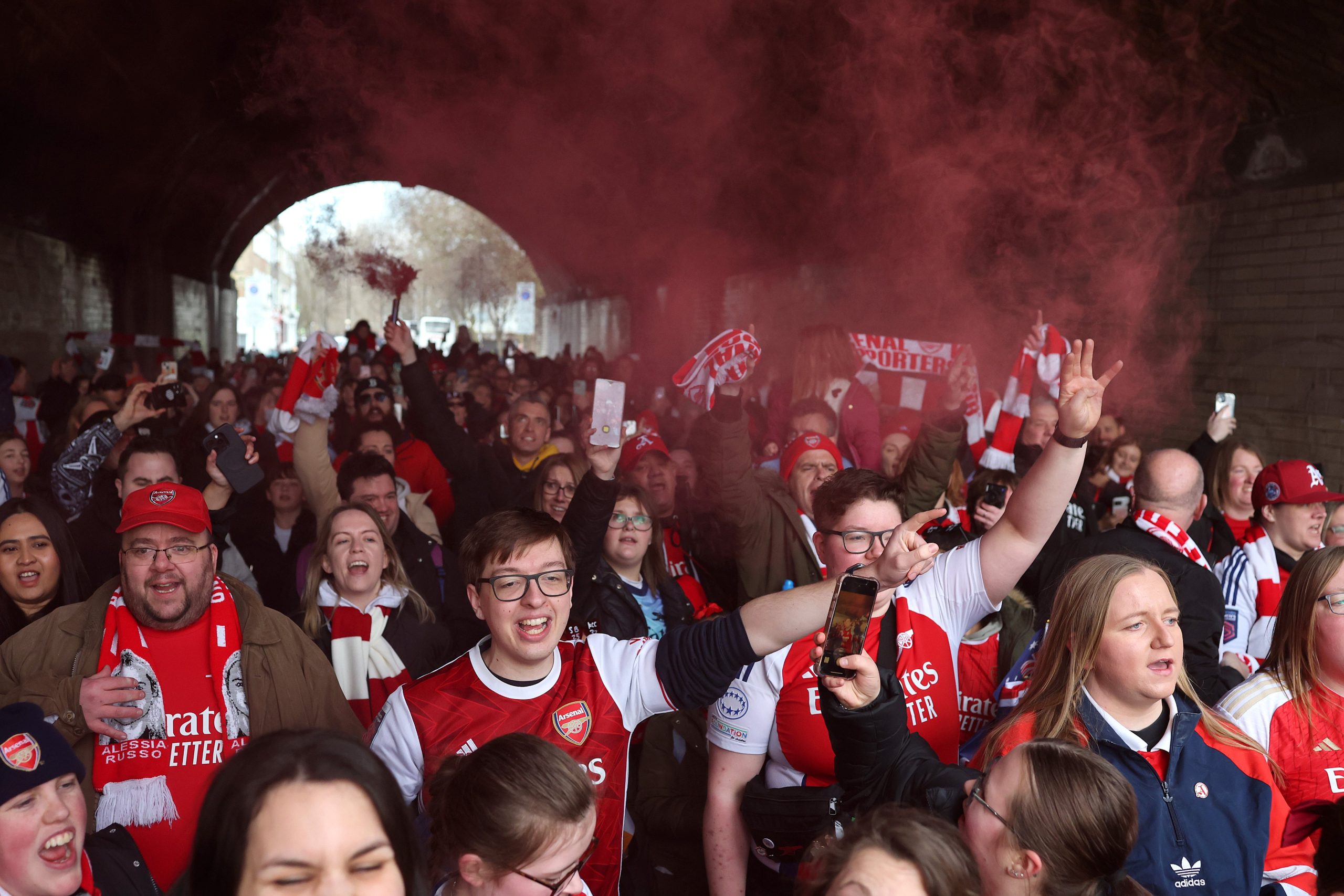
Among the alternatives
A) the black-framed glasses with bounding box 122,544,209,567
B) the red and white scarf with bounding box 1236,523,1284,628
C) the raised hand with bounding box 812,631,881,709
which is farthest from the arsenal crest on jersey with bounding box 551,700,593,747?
the red and white scarf with bounding box 1236,523,1284,628

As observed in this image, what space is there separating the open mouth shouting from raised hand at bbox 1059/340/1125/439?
8.35 feet

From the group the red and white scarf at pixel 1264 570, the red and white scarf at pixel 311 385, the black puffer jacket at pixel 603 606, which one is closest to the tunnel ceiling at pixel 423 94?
the red and white scarf at pixel 1264 570

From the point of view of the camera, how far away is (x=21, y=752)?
2.23m

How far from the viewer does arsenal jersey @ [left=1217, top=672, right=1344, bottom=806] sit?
275 centimetres

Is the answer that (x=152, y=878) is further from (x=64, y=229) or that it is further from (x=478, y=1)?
(x=64, y=229)

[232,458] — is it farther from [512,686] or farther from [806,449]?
[806,449]

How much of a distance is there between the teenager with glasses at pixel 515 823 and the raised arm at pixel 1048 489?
136 centimetres

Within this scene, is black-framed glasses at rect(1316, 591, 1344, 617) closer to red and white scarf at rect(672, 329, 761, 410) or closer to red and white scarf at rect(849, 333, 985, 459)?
red and white scarf at rect(672, 329, 761, 410)

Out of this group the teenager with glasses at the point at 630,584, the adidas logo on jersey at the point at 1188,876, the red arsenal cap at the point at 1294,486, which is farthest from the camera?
the red arsenal cap at the point at 1294,486

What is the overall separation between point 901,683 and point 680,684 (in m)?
0.58

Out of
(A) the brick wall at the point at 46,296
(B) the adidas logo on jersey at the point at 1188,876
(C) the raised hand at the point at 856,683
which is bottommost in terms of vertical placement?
(B) the adidas logo on jersey at the point at 1188,876

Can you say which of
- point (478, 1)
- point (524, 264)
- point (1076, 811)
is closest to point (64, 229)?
point (478, 1)

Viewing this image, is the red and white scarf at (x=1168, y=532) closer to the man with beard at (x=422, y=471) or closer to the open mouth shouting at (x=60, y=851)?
the open mouth shouting at (x=60, y=851)

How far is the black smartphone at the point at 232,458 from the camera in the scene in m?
4.01
